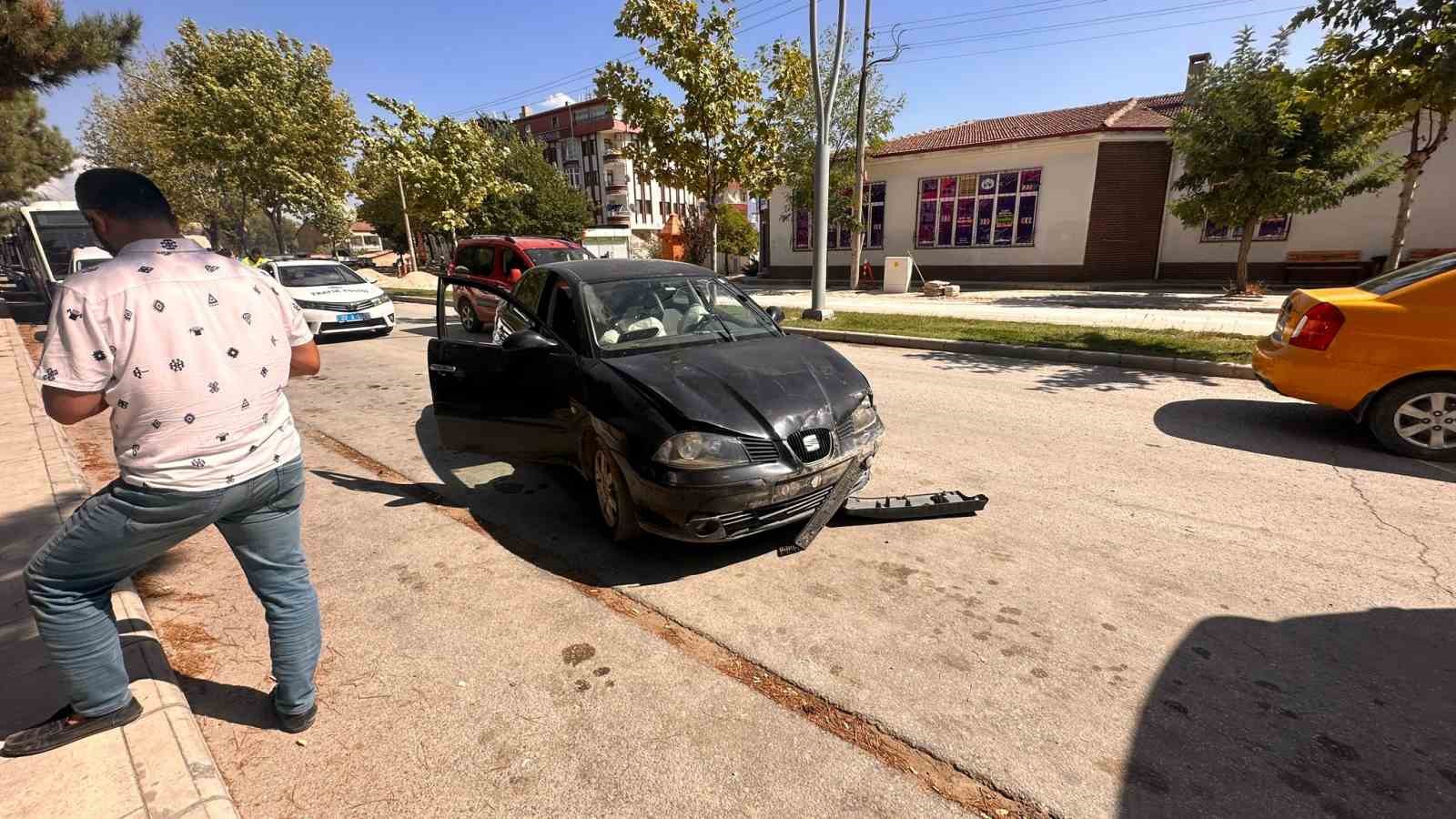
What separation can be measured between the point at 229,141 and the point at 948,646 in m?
31.7

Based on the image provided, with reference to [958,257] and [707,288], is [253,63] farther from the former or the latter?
[707,288]

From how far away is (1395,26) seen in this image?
6.75 metres

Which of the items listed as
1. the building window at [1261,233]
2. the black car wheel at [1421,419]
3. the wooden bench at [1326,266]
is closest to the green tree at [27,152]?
the black car wheel at [1421,419]

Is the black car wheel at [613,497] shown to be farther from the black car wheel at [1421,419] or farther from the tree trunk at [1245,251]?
the tree trunk at [1245,251]

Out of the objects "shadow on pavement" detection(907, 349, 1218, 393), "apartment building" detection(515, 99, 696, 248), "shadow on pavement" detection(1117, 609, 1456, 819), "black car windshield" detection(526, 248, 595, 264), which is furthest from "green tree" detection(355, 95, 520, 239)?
"apartment building" detection(515, 99, 696, 248)

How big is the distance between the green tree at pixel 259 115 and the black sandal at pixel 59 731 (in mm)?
30031

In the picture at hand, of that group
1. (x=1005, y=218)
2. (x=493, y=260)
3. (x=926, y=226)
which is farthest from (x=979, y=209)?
(x=493, y=260)

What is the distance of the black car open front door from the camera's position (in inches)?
160

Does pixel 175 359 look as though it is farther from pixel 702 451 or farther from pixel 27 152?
pixel 27 152

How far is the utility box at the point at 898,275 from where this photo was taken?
20.7m

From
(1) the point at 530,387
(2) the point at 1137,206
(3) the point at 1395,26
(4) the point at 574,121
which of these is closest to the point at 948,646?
(1) the point at 530,387

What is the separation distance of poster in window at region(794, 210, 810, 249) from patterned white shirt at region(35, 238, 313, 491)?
2546 centimetres

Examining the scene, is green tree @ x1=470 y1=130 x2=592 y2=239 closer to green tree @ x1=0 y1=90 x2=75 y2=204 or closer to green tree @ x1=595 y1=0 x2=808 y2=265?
green tree @ x1=0 y1=90 x2=75 y2=204

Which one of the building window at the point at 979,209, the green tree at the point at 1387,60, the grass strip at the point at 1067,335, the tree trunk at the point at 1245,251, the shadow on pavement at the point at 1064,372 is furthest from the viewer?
the building window at the point at 979,209
